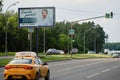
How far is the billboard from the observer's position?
71.8 meters

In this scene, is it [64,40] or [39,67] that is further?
[64,40]

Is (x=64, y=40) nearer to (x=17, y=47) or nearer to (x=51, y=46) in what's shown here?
(x=51, y=46)

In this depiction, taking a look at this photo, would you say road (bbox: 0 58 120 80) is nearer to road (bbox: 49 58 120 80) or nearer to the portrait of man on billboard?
road (bbox: 49 58 120 80)

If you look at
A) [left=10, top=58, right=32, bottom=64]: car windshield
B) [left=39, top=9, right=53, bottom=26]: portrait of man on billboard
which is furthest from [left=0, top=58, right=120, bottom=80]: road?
[left=39, top=9, right=53, bottom=26]: portrait of man on billboard

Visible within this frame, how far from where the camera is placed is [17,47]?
427ft

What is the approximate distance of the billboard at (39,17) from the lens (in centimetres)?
7181

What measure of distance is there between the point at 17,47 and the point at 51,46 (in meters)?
26.9

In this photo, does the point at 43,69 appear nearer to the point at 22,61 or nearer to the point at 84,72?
the point at 22,61

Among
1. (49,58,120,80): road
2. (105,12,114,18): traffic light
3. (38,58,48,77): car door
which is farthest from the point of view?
(105,12,114,18): traffic light

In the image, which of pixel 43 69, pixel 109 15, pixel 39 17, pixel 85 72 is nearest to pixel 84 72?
pixel 85 72

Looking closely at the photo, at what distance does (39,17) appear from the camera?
71.9 meters

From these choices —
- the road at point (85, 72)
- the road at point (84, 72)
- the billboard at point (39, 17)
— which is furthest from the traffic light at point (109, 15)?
the road at point (85, 72)

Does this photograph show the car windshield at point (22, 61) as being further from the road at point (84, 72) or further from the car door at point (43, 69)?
the road at point (84, 72)

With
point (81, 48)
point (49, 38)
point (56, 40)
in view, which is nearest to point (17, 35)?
point (49, 38)
